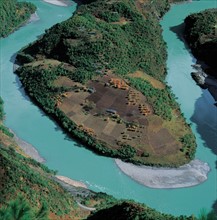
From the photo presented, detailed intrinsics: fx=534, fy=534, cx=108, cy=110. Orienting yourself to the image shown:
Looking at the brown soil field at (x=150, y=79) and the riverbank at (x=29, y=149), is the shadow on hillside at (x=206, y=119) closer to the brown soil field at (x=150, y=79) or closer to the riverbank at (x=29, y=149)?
the brown soil field at (x=150, y=79)

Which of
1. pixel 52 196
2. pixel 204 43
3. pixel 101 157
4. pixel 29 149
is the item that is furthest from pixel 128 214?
pixel 204 43

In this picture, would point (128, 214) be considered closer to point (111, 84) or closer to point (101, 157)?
point (101, 157)

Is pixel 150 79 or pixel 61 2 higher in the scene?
pixel 150 79

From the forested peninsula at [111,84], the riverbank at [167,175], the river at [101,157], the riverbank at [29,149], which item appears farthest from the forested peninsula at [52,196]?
the forested peninsula at [111,84]

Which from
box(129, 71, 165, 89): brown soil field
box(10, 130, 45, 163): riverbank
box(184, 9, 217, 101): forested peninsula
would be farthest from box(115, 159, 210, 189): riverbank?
box(184, 9, 217, 101): forested peninsula

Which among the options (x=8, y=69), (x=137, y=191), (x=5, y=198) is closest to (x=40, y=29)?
(x=8, y=69)

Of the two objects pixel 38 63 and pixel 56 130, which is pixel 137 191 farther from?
pixel 38 63
